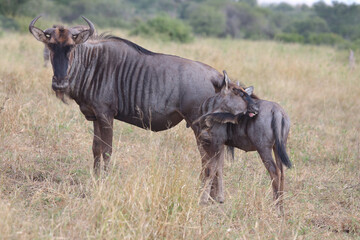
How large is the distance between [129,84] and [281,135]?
4.70 feet

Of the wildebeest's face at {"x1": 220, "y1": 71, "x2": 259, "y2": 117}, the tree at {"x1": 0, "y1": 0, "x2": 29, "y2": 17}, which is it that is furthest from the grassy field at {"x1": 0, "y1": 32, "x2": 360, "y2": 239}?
the tree at {"x1": 0, "y1": 0, "x2": 29, "y2": 17}

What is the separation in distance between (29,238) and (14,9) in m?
20.4

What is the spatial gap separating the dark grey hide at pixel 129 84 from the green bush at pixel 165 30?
546 inches

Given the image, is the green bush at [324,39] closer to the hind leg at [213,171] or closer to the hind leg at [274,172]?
the hind leg at [213,171]

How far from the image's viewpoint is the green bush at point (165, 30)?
18.6 m

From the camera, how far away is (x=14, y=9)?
70.1 ft

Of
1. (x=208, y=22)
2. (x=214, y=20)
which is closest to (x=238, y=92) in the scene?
(x=208, y=22)

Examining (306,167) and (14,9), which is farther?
(14,9)

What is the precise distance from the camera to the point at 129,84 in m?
4.26

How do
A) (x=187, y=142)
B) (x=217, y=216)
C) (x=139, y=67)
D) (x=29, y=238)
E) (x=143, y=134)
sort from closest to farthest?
1. (x=29, y=238)
2. (x=217, y=216)
3. (x=139, y=67)
4. (x=187, y=142)
5. (x=143, y=134)

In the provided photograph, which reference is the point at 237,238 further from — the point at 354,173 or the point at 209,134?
the point at 354,173

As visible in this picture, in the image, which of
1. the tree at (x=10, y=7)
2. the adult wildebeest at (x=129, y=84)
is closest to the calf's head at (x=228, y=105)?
the adult wildebeest at (x=129, y=84)

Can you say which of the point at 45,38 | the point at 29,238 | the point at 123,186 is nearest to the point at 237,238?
the point at 123,186

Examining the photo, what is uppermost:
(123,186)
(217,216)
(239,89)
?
(239,89)
